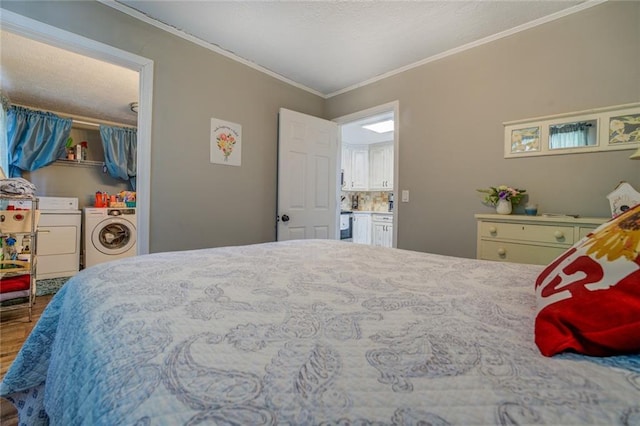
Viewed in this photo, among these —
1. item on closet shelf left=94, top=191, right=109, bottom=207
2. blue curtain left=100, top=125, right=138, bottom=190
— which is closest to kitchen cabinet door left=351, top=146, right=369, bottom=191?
blue curtain left=100, top=125, right=138, bottom=190

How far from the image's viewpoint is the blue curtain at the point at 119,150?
436cm

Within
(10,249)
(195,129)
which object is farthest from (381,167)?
(10,249)

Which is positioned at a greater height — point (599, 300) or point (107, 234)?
point (599, 300)

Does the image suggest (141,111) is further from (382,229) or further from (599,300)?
(382,229)

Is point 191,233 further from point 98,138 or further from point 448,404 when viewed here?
point 98,138

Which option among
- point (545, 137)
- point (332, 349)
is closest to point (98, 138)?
point (332, 349)

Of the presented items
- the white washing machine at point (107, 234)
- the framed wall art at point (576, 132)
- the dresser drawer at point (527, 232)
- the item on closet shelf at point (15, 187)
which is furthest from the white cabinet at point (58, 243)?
the framed wall art at point (576, 132)

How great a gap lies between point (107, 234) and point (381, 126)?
180 inches

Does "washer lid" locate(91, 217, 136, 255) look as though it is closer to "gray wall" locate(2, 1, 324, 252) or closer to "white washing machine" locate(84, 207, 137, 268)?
"white washing machine" locate(84, 207, 137, 268)

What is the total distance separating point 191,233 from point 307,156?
148 centimetres

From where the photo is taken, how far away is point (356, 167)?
580 cm

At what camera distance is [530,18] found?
2.03 metres

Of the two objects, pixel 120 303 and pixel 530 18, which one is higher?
pixel 530 18

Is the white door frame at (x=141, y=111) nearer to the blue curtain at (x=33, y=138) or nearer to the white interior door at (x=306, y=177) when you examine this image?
the white interior door at (x=306, y=177)
